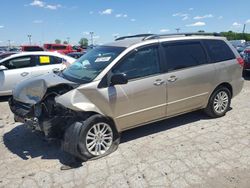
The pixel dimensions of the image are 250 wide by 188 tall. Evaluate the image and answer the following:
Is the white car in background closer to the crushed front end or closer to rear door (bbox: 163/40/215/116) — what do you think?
the crushed front end

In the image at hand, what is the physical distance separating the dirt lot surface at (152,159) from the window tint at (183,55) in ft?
4.05

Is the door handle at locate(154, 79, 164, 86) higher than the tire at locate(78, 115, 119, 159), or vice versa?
the door handle at locate(154, 79, 164, 86)

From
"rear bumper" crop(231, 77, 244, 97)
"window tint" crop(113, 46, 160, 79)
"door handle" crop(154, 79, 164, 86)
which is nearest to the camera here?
"window tint" crop(113, 46, 160, 79)

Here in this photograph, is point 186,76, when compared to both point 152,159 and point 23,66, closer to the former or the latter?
point 152,159

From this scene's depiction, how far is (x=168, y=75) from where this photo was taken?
4582 mm

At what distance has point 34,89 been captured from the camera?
436 centimetres

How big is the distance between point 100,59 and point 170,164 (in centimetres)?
205

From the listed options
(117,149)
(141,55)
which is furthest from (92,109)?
(141,55)

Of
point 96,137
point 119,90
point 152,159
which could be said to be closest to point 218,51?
point 119,90

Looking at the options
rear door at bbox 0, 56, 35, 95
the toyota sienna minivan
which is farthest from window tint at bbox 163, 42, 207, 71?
rear door at bbox 0, 56, 35, 95

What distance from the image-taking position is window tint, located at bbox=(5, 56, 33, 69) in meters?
8.07

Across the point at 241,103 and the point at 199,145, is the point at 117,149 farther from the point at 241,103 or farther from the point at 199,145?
the point at 241,103

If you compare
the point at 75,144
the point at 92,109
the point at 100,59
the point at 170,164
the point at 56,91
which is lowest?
the point at 170,164

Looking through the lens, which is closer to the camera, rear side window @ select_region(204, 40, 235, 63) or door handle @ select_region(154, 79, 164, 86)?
door handle @ select_region(154, 79, 164, 86)
